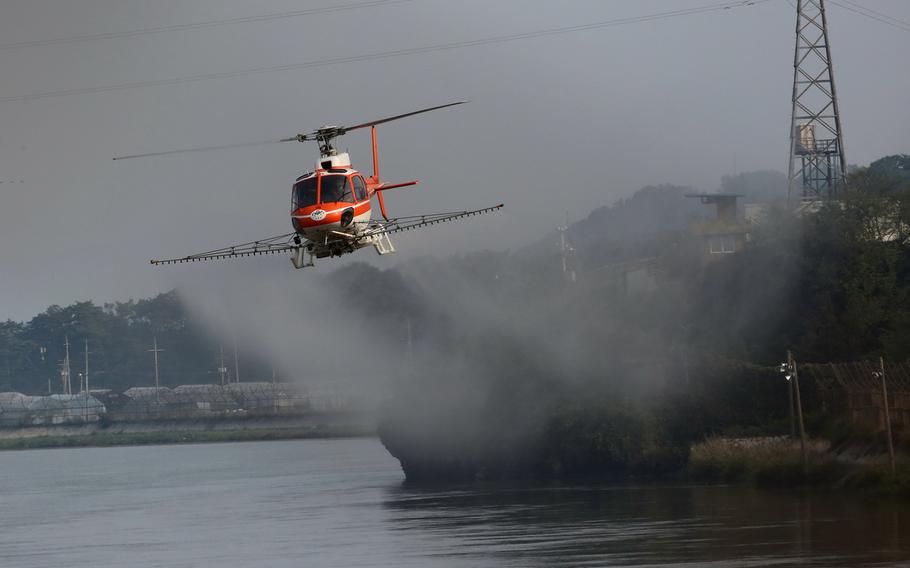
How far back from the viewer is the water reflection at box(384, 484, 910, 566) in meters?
68.7

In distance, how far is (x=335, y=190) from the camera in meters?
56.1

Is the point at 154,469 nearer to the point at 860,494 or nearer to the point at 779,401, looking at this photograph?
the point at 779,401

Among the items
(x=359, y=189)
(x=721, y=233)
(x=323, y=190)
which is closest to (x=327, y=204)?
(x=323, y=190)

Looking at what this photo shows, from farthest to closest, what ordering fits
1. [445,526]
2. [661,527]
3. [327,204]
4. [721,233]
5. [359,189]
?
[721,233]
[445,526]
[661,527]
[359,189]
[327,204]

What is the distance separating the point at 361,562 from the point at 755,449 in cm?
3476

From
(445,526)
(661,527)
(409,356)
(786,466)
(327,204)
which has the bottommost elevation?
(661,527)

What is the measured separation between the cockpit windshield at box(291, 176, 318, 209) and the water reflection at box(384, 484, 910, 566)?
24.3 m

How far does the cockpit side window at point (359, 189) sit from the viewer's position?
5731cm

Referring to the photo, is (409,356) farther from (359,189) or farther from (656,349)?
(359,189)

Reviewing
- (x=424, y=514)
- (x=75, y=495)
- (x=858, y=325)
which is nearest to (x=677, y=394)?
(x=858, y=325)

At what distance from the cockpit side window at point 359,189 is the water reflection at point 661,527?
22.5 meters

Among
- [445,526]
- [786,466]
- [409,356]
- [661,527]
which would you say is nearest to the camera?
[661,527]

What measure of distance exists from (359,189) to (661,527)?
31.9 m

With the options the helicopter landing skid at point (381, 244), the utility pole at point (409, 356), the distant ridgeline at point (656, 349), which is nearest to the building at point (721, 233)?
the distant ridgeline at point (656, 349)
